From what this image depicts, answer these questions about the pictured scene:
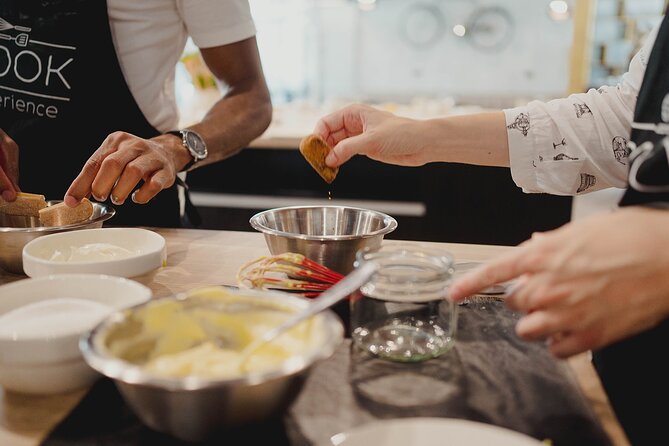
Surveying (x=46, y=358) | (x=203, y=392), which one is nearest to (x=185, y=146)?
(x=46, y=358)

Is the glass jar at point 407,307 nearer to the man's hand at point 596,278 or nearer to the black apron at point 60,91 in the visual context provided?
the man's hand at point 596,278

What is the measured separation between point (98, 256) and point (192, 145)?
1.87 feet

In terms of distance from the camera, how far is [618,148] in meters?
1.29

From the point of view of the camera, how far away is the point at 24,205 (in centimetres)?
141

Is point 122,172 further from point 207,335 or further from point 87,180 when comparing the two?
point 207,335

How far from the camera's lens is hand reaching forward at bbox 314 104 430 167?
138cm

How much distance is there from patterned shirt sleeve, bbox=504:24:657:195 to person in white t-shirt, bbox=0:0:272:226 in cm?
82

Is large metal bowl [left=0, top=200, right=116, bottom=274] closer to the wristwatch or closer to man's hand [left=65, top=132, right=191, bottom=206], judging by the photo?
man's hand [left=65, top=132, right=191, bottom=206]

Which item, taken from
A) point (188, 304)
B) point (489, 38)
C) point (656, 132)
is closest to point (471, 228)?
point (656, 132)

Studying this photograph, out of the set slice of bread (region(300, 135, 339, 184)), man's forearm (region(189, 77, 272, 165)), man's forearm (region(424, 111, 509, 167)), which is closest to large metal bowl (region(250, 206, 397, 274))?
slice of bread (region(300, 135, 339, 184))

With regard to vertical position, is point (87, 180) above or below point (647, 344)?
above

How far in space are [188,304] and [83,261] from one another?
40 cm

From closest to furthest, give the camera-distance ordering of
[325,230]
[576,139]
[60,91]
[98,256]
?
1. [98,256]
2. [576,139]
3. [325,230]
4. [60,91]

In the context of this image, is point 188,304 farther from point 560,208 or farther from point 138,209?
point 560,208
